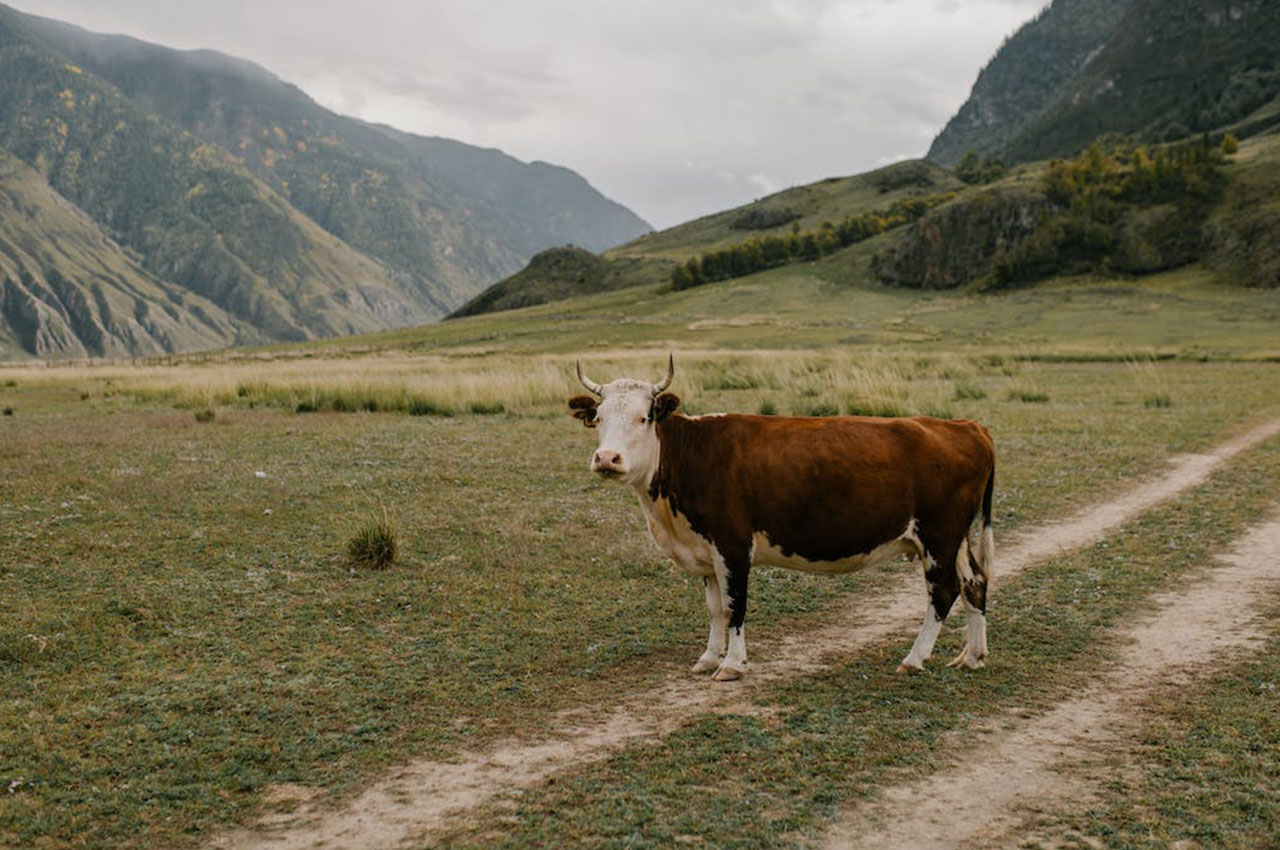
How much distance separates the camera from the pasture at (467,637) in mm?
5512

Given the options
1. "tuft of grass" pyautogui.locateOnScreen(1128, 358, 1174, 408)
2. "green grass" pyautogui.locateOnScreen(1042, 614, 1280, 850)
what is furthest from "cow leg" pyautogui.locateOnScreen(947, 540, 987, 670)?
"tuft of grass" pyautogui.locateOnScreen(1128, 358, 1174, 408)

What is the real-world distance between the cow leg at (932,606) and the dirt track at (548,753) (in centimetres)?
78

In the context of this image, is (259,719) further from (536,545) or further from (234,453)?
(234,453)

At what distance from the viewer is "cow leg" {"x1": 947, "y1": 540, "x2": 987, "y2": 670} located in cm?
791

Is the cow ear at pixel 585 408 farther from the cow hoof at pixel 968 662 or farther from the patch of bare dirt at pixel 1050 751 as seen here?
the patch of bare dirt at pixel 1050 751

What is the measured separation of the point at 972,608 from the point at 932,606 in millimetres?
390

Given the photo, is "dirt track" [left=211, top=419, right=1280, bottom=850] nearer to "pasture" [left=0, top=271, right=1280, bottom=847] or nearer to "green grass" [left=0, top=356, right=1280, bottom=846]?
"pasture" [left=0, top=271, right=1280, bottom=847]

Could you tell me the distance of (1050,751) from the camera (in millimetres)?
6180

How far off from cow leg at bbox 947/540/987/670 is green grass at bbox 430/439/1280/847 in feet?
0.53

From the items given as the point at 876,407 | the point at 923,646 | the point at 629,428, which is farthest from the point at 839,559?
the point at 876,407

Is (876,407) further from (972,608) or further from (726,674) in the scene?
(726,674)

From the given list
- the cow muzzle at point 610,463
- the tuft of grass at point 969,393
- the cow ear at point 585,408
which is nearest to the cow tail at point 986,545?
the cow muzzle at point 610,463

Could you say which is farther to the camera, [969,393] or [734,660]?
[969,393]

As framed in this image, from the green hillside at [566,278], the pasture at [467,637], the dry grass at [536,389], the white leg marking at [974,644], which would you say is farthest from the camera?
the green hillside at [566,278]
